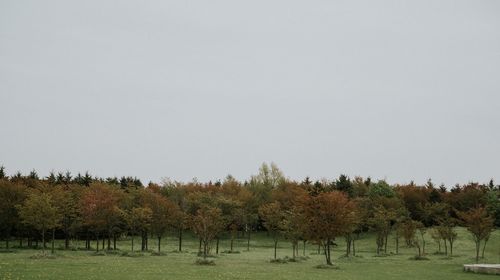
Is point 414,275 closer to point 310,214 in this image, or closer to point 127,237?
point 310,214

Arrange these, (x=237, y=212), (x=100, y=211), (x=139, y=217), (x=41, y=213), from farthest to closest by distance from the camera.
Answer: (x=237, y=212)
(x=139, y=217)
(x=100, y=211)
(x=41, y=213)

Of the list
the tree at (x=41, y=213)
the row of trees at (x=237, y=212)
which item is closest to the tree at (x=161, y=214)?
the row of trees at (x=237, y=212)

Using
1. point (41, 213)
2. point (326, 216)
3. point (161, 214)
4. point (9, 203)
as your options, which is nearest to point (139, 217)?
point (161, 214)

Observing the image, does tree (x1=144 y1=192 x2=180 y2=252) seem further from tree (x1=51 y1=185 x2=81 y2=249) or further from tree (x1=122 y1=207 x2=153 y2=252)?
tree (x1=51 y1=185 x2=81 y2=249)

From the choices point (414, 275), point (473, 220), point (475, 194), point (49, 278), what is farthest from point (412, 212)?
point (49, 278)

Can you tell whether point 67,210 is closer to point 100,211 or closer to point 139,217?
point 100,211

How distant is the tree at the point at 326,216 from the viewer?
2373 inches

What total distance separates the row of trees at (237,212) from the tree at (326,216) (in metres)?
0.13

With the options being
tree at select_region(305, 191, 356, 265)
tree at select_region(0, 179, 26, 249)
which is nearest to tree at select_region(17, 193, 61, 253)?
tree at select_region(0, 179, 26, 249)

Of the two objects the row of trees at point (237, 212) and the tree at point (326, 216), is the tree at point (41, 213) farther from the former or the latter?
the tree at point (326, 216)

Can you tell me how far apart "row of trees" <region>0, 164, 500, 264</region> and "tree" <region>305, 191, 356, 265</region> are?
0.41 feet

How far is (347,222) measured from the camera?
6141 centimetres

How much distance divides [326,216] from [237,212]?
140 feet

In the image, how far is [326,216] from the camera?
199 feet
